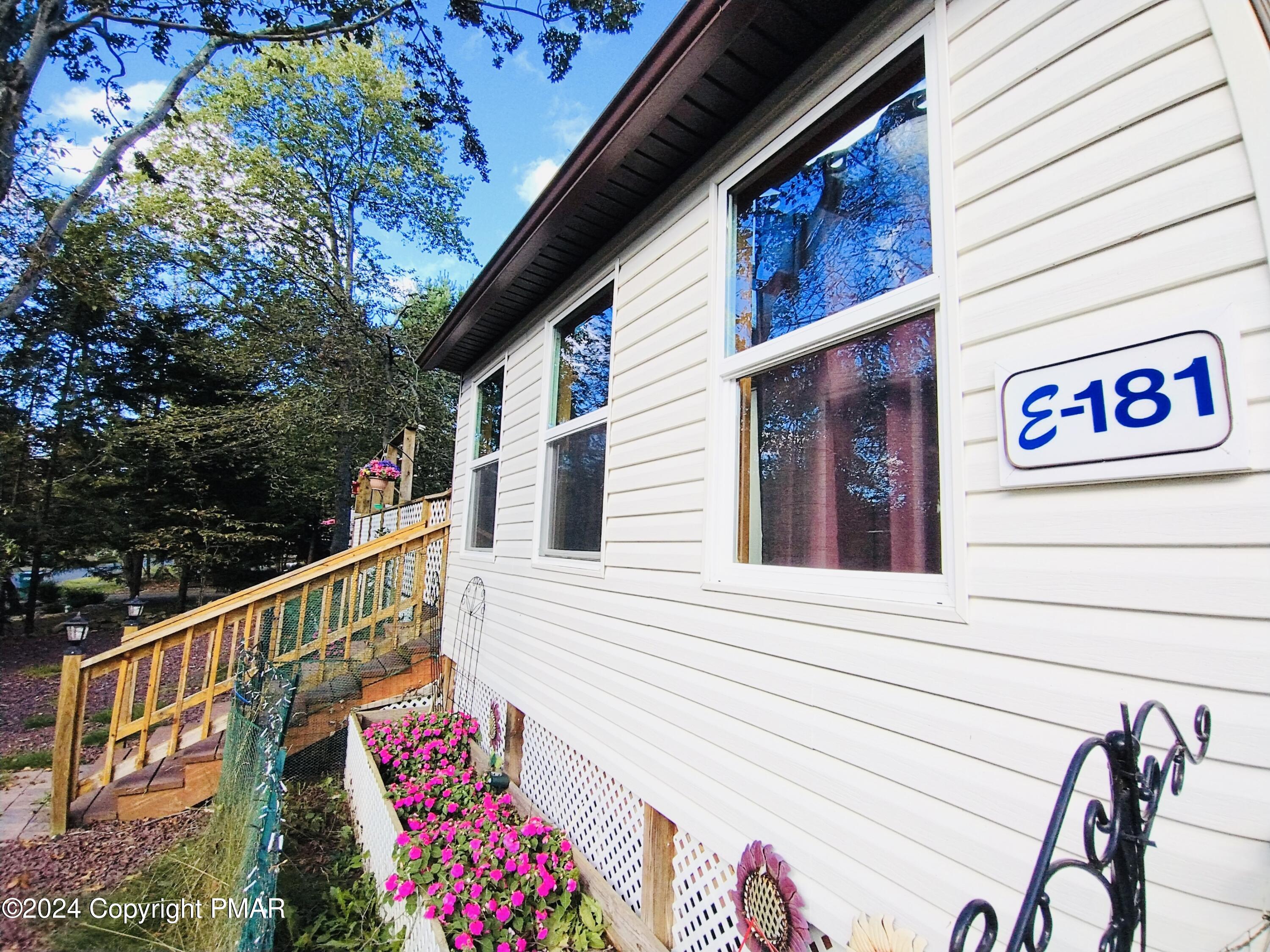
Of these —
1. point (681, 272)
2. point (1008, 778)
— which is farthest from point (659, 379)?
point (1008, 778)

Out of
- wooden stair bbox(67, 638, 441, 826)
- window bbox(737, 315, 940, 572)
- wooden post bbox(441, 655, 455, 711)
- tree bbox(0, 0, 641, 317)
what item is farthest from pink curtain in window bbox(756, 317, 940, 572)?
tree bbox(0, 0, 641, 317)

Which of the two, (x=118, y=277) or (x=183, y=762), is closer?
(x=183, y=762)

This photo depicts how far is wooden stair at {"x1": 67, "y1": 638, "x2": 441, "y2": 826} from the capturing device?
4188 mm

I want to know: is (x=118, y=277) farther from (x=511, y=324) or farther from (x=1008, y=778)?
(x=1008, y=778)

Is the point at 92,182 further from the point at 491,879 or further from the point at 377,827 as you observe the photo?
the point at 491,879

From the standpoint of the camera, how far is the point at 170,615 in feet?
44.7

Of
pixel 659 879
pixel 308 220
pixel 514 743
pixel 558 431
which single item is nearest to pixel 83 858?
pixel 514 743

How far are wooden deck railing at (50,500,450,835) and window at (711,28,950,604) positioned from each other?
4399 mm

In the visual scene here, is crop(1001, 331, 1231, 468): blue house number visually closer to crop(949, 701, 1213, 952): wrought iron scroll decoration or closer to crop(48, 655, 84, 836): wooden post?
crop(949, 701, 1213, 952): wrought iron scroll decoration

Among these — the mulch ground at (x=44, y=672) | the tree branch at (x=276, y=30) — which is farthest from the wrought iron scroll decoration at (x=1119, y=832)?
the tree branch at (x=276, y=30)

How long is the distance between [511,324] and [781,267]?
3.30 meters

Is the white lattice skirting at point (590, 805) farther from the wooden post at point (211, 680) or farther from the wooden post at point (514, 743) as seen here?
the wooden post at point (211, 680)

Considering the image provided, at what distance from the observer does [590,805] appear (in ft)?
10.3

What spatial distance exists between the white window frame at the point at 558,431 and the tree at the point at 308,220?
10.7 metres
